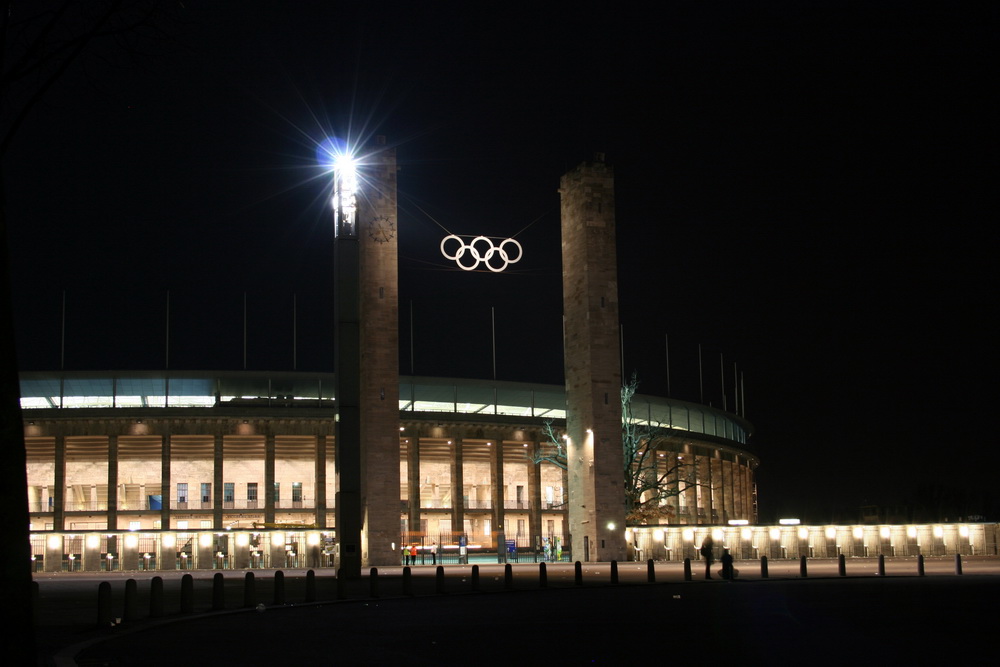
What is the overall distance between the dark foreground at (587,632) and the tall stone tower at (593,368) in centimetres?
2292

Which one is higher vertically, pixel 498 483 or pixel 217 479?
pixel 217 479

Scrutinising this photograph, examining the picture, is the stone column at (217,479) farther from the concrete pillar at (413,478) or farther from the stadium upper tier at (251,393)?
the concrete pillar at (413,478)

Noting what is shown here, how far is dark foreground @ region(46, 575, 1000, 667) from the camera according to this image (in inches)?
463

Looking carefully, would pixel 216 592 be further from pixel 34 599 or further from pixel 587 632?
pixel 587 632

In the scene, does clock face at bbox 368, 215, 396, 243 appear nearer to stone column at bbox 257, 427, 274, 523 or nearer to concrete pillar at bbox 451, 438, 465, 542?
stone column at bbox 257, 427, 274, 523

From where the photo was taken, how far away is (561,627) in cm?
1519

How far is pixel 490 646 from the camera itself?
42.0ft

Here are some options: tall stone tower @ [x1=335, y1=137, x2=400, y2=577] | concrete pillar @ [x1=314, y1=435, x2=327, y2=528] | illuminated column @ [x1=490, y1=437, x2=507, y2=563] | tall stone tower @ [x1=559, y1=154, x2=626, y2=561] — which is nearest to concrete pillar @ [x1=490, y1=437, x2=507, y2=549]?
illuminated column @ [x1=490, y1=437, x2=507, y2=563]

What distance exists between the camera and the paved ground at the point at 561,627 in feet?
39.1

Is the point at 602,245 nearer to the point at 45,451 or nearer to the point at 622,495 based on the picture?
the point at 622,495

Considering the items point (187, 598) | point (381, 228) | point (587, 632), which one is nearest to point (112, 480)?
point (381, 228)

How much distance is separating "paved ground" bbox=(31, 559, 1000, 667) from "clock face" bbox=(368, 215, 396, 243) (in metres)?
25.7

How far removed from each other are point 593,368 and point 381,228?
11459 mm

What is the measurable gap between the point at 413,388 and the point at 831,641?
62.0 meters
